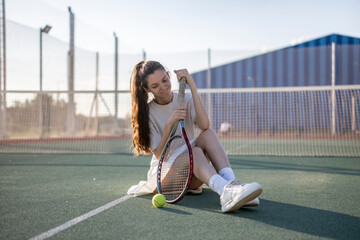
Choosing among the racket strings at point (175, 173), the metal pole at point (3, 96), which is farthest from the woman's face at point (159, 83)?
the metal pole at point (3, 96)

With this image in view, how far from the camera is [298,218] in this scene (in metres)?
2.56

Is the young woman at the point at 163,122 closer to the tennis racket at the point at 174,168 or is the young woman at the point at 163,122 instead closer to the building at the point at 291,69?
the tennis racket at the point at 174,168

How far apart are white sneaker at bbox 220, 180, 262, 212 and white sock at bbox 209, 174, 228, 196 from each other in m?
0.06

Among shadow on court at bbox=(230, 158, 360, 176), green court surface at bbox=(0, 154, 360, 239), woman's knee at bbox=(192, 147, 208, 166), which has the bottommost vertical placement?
shadow on court at bbox=(230, 158, 360, 176)

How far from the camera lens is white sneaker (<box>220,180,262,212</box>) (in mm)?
2506

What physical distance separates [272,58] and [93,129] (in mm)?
11512

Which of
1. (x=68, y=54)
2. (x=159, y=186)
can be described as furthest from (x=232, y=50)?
(x=159, y=186)

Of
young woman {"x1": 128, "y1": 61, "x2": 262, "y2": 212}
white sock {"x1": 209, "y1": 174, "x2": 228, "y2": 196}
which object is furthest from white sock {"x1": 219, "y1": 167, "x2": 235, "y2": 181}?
white sock {"x1": 209, "y1": 174, "x2": 228, "y2": 196}

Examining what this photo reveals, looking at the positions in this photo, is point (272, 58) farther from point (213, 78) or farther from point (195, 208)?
point (195, 208)

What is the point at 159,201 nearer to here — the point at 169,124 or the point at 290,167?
the point at 169,124

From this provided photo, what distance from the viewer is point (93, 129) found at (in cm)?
1105

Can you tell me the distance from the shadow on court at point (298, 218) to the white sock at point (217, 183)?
173 mm

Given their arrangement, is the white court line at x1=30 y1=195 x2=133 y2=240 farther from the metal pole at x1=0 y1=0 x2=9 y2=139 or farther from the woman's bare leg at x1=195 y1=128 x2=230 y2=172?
the metal pole at x1=0 y1=0 x2=9 y2=139

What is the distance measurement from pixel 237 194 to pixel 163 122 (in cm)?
115
